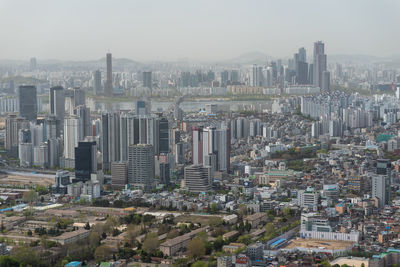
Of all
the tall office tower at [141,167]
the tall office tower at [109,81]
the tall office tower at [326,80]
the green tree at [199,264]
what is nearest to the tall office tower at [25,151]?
the tall office tower at [141,167]

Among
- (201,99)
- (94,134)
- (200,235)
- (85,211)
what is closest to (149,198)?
(85,211)

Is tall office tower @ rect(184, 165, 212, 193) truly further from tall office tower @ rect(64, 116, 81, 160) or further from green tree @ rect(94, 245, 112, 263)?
green tree @ rect(94, 245, 112, 263)

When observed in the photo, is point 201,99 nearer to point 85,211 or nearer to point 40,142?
point 40,142

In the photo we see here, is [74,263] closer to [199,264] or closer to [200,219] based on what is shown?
[199,264]

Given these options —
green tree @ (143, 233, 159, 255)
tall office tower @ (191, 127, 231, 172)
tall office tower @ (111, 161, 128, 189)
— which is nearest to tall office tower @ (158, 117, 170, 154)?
tall office tower @ (191, 127, 231, 172)

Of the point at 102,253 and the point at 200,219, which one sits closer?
the point at 102,253

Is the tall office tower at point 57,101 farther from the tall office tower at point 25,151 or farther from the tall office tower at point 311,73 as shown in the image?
the tall office tower at point 311,73

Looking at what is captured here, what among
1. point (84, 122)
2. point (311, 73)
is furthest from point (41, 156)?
point (311, 73)
